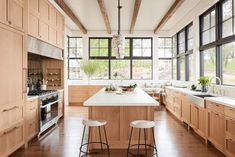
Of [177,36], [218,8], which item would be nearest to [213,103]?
[218,8]

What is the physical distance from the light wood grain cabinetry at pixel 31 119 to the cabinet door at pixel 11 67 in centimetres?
36

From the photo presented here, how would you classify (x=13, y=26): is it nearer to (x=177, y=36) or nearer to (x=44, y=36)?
(x=44, y=36)

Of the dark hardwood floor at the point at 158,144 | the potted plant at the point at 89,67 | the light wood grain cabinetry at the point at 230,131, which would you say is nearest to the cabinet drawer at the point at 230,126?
the light wood grain cabinetry at the point at 230,131

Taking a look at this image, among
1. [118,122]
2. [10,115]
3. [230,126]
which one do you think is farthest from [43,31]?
[230,126]

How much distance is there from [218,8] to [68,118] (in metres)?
4.88

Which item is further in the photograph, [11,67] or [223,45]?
[223,45]

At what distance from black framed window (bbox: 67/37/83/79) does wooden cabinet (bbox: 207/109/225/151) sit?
273 inches

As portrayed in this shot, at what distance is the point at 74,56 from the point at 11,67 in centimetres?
670

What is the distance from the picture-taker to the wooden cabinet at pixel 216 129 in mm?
3582

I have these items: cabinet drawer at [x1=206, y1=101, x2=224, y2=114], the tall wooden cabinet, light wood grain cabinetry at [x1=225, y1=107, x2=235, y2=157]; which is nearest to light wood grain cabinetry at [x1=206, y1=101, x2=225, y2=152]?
cabinet drawer at [x1=206, y1=101, x2=224, y2=114]

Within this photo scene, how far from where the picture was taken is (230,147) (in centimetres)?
334

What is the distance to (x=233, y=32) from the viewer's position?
4508 millimetres

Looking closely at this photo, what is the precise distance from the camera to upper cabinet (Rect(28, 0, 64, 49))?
4395mm

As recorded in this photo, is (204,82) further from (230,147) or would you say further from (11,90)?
(11,90)
